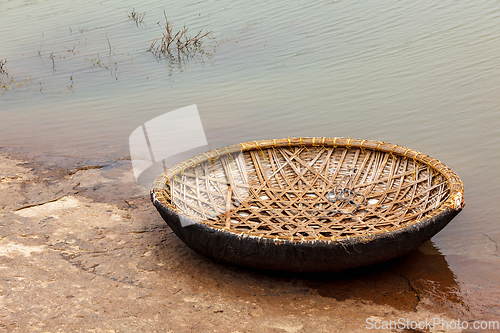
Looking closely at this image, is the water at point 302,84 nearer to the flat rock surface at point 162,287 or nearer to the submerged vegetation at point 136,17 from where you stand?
the submerged vegetation at point 136,17

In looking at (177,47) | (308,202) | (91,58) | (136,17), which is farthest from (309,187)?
(136,17)

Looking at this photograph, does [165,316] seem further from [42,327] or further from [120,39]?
[120,39]

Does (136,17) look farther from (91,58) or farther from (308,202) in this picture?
(308,202)

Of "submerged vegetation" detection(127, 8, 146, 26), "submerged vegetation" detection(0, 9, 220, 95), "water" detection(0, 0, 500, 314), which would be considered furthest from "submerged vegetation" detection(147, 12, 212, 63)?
"submerged vegetation" detection(127, 8, 146, 26)

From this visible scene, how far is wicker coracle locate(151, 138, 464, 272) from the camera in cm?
229

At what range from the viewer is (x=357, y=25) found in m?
7.53

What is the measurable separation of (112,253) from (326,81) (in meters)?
3.98

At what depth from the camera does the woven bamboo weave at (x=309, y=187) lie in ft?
9.59

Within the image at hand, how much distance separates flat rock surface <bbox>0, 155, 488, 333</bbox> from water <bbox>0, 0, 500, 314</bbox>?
0.48 metres

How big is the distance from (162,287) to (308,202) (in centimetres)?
135

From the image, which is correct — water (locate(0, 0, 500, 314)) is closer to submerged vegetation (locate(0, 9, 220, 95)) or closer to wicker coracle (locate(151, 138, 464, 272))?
submerged vegetation (locate(0, 9, 220, 95))

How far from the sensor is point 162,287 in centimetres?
242

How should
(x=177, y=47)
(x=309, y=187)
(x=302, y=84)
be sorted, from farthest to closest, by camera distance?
(x=177, y=47)
(x=302, y=84)
(x=309, y=187)

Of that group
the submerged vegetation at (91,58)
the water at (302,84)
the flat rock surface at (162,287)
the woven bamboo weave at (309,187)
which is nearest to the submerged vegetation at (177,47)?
the submerged vegetation at (91,58)
